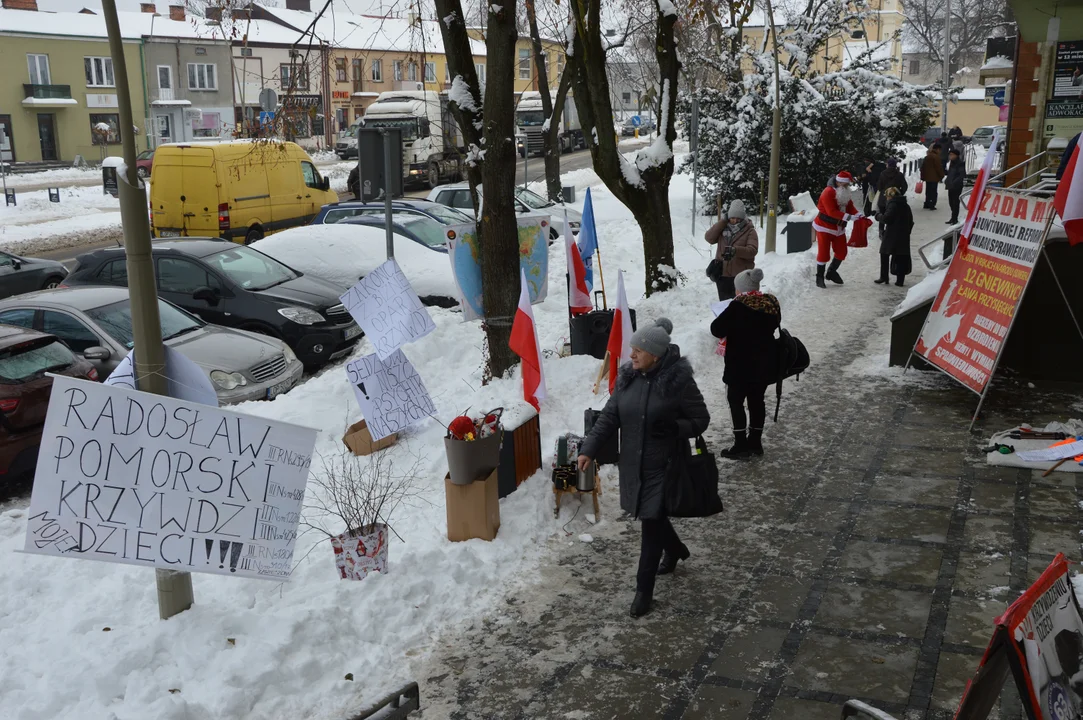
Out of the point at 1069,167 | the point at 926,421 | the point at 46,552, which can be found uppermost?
the point at 1069,167

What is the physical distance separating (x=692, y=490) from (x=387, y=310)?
339 centimetres

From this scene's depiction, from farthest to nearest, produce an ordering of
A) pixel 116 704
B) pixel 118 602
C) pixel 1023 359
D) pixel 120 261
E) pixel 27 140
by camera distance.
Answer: pixel 27 140
pixel 120 261
pixel 1023 359
pixel 118 602
pixel 116 704

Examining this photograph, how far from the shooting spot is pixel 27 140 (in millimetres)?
51531

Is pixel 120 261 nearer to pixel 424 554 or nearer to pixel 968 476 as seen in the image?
pixel 424 554

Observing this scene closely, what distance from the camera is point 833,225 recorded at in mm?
14805

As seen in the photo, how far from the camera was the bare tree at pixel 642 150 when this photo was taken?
13.6 m

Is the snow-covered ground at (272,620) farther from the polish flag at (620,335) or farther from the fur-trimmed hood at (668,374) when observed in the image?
the fur-trimmed hood at (668,374)

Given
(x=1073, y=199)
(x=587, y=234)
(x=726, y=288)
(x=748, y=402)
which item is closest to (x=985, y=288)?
(x=1073, y=199)

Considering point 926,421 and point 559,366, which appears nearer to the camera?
point 926,421

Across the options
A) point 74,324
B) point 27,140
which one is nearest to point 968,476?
point 74,324

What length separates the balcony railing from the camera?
167 feet

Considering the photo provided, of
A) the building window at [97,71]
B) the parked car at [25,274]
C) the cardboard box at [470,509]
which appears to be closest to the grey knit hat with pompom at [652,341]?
the cardboard box at [470,509]

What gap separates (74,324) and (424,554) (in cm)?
608

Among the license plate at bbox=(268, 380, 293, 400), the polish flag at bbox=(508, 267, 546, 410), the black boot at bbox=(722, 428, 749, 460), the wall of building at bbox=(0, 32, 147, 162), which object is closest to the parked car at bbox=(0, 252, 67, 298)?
the license plate at bbox=(268, 380, 293, 400)
